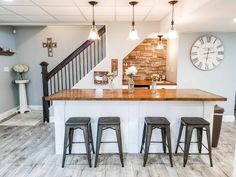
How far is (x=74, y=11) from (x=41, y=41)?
2529 mm

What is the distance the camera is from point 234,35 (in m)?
4.57

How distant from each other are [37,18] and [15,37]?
6.18ft

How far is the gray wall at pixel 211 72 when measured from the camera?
179 inches

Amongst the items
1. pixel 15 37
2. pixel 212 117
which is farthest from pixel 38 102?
pixel 212 117

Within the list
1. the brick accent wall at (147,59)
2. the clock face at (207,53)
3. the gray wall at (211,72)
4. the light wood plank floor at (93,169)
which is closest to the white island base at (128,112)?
the light wood plank floor at (93,169)

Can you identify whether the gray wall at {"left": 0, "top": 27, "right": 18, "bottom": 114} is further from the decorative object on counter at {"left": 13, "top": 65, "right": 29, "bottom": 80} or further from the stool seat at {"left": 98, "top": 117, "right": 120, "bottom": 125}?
the stool seat at {"left": 98, "top": 117, "right": 120, "bottom": 125}

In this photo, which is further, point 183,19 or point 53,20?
point 53,20

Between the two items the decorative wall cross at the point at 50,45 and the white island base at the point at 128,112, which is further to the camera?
the decorative wall cross at the point at 50,45

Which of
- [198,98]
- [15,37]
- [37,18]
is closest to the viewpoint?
[198,98]

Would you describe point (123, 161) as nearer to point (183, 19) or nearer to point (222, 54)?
point (183, 19)

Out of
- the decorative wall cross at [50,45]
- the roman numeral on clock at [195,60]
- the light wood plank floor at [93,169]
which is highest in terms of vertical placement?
the decorative wall cross at [50,45]

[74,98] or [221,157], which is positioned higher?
[74,98]

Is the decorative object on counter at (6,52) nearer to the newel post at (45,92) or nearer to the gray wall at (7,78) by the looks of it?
the gray wall at (7,78)

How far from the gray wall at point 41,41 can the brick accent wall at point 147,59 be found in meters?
1.54
